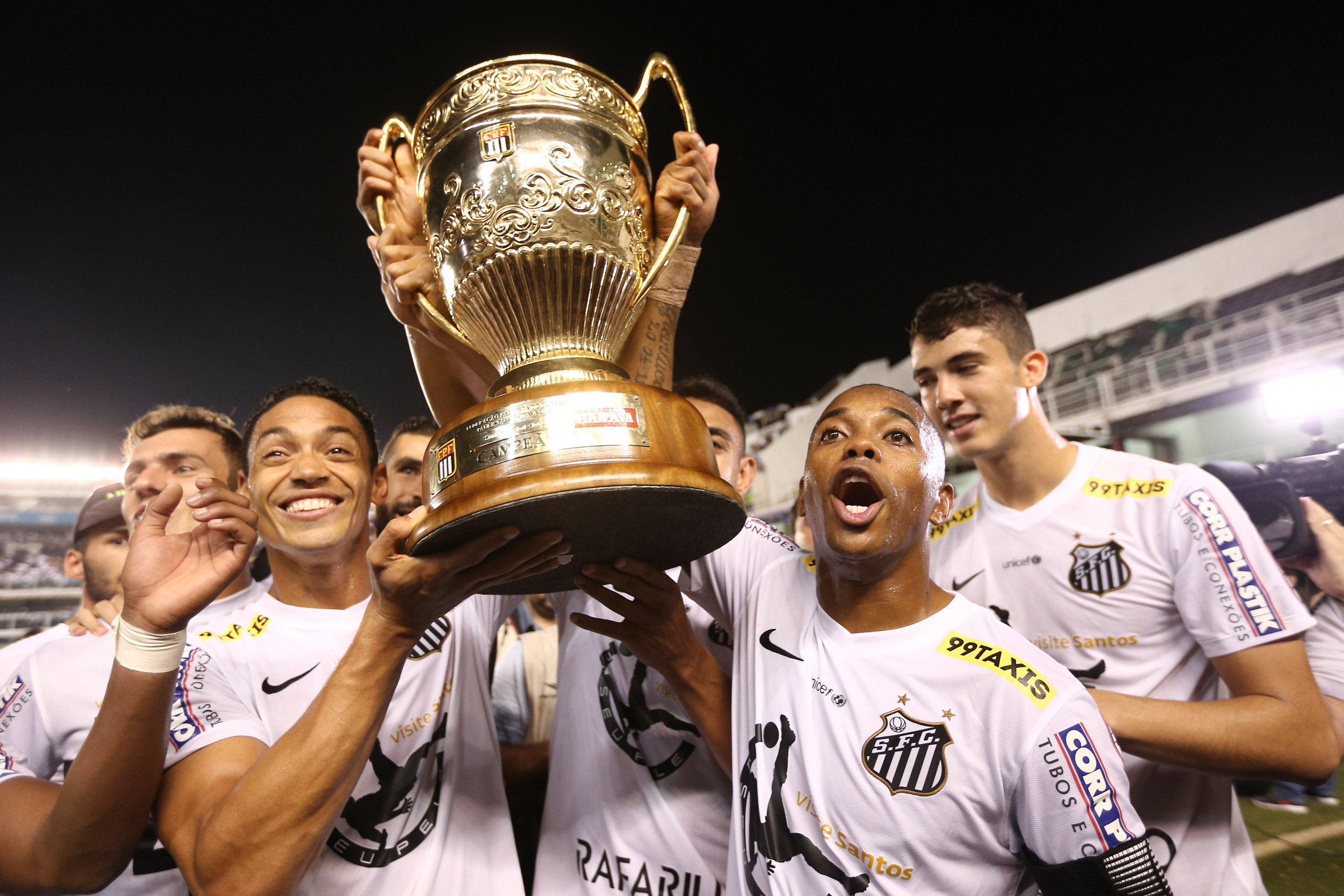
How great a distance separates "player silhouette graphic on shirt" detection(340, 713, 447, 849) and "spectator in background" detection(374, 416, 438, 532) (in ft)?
4.71

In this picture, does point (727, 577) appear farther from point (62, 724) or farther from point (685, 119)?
point (62, 724)

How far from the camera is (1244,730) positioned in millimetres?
1424

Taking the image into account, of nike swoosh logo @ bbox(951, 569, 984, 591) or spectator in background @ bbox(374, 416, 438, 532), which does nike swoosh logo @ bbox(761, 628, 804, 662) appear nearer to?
nike swoosh logo @ bbox(951, 569, 984, 591)

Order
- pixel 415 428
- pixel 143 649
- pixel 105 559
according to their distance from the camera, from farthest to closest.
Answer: pixel 415 428 → pixel 105 559 → pixel 143 649

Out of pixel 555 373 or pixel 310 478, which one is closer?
pixel 555 373

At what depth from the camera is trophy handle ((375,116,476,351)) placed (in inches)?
47.1

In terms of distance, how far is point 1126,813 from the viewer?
1100 mm

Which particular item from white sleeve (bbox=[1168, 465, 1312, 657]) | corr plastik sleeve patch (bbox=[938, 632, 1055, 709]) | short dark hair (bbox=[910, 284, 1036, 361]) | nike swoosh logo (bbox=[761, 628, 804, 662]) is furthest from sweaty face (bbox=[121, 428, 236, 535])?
white sleeve (bbox=[1168, 465, 1312, 657])

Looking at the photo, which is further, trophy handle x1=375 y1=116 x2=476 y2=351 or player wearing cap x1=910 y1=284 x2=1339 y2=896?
player wearing cap x1=910 y1=284 x2=1339 y2=896

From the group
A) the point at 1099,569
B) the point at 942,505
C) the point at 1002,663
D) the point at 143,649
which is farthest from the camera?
the point at 1099,569

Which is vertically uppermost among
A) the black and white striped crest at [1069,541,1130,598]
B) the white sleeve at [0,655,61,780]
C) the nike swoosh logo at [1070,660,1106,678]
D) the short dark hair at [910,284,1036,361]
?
the short dark hair at [910,284,1036,361]

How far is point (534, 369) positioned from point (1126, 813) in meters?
1.21

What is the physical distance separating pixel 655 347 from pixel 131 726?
3.86 ft

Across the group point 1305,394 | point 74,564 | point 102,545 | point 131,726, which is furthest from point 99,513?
point 1305,394
